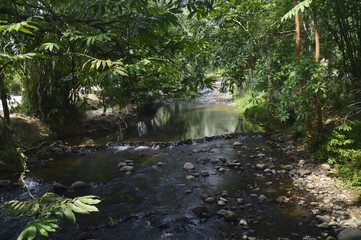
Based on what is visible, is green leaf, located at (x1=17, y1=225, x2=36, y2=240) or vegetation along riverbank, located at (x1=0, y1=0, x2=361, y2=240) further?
vegetation along riverbank, located at (x1=0, y1=0, x2=361, y2=240)

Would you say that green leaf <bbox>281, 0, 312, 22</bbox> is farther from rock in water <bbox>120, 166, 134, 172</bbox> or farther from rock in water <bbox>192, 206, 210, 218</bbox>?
rock in water <bbox>120, 166, 134, 172</bbox>

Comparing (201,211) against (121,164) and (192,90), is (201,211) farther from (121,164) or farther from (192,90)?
(121,164)

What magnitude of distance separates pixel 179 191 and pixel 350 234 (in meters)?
3.10

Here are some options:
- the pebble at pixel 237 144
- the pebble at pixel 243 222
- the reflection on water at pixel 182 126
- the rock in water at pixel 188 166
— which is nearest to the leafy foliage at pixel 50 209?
the pebble at pixel 243 222

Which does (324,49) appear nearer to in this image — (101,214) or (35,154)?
(101,214)

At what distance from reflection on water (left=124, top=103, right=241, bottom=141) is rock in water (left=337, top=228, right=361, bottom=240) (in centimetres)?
754

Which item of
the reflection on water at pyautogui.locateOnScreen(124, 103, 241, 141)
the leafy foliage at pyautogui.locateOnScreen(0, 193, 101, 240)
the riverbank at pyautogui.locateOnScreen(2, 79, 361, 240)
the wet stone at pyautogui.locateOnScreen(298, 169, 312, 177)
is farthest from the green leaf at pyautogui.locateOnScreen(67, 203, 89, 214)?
the reflection on water at pyautogui.locateOnScreen(124, 103, 241, 141)

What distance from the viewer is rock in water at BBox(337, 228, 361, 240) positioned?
383cm

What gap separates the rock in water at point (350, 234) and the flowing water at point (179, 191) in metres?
0.30

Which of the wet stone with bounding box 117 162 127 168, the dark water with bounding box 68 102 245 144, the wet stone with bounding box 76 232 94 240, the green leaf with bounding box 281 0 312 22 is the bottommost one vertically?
the wet stone with bounding box 76 232 94 240

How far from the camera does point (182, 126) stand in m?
14.0

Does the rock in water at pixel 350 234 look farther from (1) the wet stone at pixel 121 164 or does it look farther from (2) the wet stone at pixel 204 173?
(1) the wet stone at pixel 121 164

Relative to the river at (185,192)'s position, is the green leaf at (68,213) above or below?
→ above

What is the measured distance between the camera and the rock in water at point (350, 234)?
3.83 m
